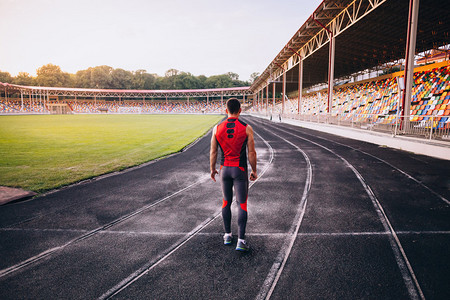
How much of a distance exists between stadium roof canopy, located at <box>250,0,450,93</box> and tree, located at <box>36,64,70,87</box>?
116 metres

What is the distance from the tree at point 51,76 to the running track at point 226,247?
436 feet

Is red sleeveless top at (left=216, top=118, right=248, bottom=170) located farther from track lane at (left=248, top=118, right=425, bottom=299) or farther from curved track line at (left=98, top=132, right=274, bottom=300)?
track lane at (left=248, top=118, right=425, bottom=299)

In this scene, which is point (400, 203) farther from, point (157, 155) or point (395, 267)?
point (157, 155)

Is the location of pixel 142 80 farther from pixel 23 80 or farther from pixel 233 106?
pixel 233 106

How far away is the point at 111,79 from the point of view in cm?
12344

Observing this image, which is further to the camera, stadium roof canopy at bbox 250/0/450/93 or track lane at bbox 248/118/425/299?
stadium roof canopy at bbox 250/0/450/93

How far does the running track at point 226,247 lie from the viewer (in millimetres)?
2777

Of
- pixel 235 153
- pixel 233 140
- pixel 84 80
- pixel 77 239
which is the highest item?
pixel 84 80

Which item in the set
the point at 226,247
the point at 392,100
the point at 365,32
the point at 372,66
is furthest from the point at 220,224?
the point at 372,66

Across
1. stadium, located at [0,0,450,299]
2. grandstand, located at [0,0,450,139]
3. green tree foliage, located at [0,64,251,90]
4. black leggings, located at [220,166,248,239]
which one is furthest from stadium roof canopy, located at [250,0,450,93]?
green tree foliage, located at [0,64,251,90]

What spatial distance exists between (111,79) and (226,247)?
13769 cm

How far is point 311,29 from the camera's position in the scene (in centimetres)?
2444

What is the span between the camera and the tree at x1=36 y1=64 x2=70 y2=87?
363 feet

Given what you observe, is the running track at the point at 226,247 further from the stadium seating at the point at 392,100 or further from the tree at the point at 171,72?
the tree at the point at 171,72
